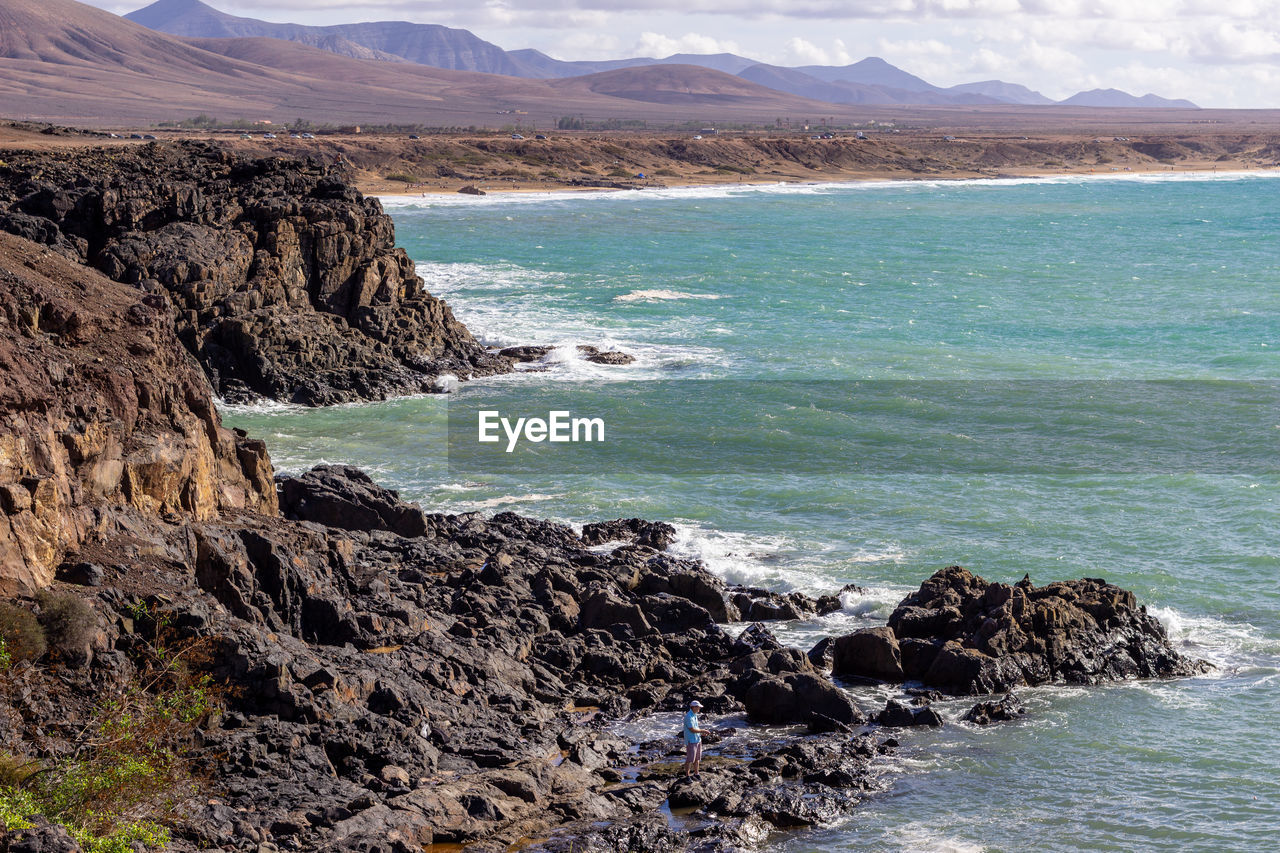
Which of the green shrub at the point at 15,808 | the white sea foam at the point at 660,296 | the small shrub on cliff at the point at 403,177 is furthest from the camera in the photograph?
the small shrub on cliff at the point at 403,177

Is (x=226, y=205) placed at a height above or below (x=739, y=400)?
above

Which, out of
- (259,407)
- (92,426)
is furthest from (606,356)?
(92,426)

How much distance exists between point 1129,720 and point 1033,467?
1536cm

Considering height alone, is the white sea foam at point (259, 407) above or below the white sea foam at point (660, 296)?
below

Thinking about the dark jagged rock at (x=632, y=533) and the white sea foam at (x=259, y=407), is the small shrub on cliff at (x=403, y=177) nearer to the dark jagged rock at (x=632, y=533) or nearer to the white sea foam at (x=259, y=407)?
the white sea foam at (x=259, y=407)

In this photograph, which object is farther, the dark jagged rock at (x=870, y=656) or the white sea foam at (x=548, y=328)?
the white sea foam at (x=548, y=328)

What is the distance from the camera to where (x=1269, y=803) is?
61.9 feet

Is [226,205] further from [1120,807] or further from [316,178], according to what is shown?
[1120,807]

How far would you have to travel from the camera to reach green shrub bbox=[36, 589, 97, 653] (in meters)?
16.3

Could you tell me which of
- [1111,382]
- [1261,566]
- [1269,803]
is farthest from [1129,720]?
[1111,382]

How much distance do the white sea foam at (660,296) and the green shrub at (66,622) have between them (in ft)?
153
